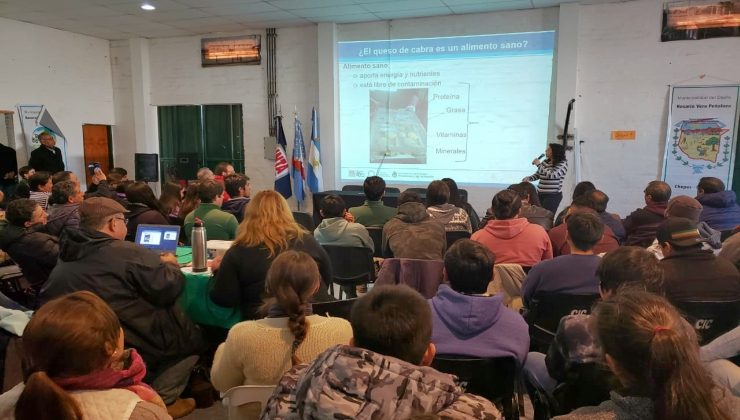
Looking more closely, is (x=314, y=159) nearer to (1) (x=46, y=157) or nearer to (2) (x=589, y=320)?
(1) (x=46, y=157)

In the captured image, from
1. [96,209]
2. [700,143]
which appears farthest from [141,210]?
[700,143]

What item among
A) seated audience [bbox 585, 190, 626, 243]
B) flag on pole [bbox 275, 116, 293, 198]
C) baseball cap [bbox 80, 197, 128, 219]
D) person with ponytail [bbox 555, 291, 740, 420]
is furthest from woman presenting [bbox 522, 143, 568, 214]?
person with ponytail [bbox 555, 291, 740, 420]

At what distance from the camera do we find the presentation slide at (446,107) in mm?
6770

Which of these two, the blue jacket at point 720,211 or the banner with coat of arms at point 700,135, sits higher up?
the banner with coat of arms at point 700,135

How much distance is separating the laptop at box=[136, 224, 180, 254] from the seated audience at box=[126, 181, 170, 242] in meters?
0.36

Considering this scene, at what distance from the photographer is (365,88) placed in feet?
24.8

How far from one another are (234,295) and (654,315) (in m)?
1.98

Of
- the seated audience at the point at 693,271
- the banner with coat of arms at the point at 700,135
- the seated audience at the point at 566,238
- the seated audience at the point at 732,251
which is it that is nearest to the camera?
the seated audience at the point at 693,271

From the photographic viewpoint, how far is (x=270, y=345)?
1708mm

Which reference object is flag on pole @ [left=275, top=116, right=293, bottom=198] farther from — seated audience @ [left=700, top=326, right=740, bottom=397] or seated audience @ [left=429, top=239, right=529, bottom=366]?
seated audience @ [left=700, top=326, right=740, bottom=397]

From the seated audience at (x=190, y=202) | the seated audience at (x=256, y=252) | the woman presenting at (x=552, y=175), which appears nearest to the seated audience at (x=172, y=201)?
the seated audience at (x=190, y=202)

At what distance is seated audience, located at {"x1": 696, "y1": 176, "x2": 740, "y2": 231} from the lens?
4.01 m

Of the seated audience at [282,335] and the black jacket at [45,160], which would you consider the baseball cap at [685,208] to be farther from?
the black jacket at [45,160]

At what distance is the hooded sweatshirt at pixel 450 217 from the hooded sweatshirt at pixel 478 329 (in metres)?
1.95
